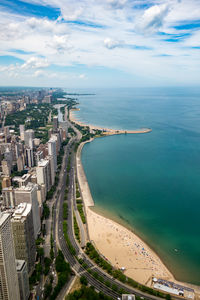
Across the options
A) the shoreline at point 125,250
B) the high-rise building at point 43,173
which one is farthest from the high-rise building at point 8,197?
the shoreline at point 125,250

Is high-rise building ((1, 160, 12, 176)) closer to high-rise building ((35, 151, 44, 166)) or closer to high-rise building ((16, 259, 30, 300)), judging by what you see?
high-rise building ((35, 151, 44, 166))

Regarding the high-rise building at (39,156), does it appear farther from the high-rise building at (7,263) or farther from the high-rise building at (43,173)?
the high-rise building at (7,263)

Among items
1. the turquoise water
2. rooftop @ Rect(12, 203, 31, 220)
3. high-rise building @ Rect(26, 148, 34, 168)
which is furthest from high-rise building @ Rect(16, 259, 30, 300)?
high-rise building @ Rect(26, 148, 34, 168)

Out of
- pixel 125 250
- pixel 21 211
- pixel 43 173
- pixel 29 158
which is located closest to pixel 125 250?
pixel 125 250

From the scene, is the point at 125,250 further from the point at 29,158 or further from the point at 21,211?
the point at 29,158

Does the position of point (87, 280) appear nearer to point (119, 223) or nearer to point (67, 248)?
point (67, 248)

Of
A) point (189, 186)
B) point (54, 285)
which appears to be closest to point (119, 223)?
point (54, 285)

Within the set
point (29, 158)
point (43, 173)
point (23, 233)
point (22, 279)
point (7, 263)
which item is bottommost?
point (22, 279)
